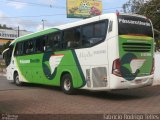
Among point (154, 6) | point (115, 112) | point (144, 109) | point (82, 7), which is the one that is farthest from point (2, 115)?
point (82, 7)

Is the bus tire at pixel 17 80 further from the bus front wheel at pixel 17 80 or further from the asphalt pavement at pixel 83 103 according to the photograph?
the asphalt pavement at pixel 83 103

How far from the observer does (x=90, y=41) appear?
49.5 feet

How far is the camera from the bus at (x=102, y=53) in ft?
46.4

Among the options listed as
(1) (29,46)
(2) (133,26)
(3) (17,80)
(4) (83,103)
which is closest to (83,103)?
(4) (83,103)

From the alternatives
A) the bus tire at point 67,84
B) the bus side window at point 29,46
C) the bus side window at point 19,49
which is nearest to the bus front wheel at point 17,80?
the bus side window at point 19,49

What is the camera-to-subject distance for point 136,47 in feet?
48.1

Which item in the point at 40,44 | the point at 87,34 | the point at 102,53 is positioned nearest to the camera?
the point at 102,53

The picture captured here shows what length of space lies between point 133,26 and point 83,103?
3466 mm

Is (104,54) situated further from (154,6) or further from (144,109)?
(154,6)

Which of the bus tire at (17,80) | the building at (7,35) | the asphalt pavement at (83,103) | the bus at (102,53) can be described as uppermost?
the building at (7,35)

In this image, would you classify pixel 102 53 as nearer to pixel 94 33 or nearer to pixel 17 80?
pixel 94 33

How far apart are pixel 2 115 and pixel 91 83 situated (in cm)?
494

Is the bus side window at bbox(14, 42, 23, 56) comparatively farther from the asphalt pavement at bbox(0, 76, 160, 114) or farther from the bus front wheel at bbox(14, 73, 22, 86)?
the asphalt pavement at bbox(0, 76, 160, 114)

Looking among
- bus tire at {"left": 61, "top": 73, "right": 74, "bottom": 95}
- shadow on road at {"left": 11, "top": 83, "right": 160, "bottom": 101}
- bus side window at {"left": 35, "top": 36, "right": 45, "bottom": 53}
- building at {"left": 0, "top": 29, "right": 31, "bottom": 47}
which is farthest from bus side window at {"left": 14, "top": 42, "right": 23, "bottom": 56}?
building at {"left": 0, "top": 29, "right": 31, "bottom": 47}
